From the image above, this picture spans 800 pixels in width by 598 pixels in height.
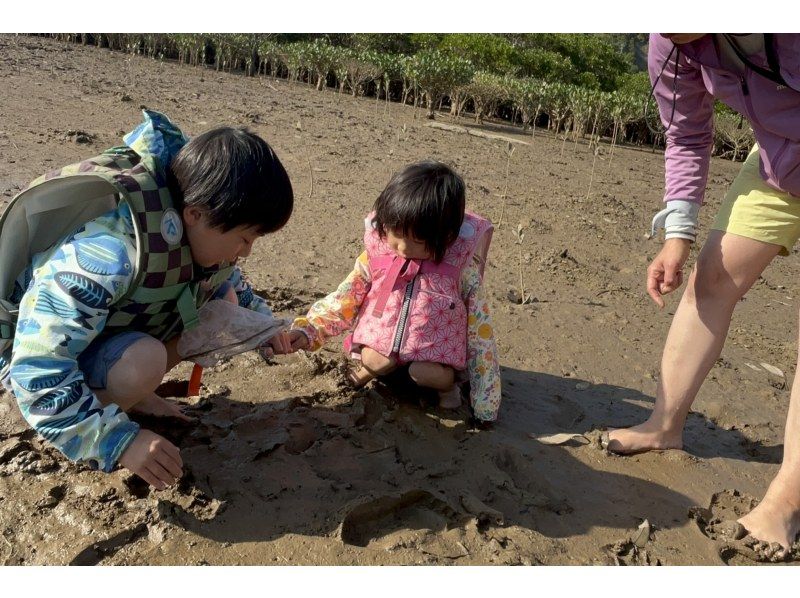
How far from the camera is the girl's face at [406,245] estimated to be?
279 centimetres

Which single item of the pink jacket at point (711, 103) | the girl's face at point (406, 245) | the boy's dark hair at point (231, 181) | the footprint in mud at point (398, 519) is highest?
the pink jacket at point (711, 103)

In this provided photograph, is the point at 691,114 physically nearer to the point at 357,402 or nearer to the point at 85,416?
the point at 357,402

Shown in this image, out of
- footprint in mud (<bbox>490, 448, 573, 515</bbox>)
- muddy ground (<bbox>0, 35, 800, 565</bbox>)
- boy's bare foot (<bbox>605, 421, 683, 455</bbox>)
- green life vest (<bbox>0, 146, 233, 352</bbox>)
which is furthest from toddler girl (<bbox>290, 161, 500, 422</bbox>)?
green life vest (<bbox>0, 146, 233, 352</bbox>)

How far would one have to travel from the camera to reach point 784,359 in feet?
13.2

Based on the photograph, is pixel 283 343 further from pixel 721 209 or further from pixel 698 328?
pixel 721 209

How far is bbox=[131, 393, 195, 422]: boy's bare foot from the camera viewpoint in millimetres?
2650

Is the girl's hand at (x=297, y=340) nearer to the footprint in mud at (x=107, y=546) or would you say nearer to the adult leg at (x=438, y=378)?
the adult leg at (x=438, y=378)

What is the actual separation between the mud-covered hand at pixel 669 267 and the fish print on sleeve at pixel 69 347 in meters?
1.86

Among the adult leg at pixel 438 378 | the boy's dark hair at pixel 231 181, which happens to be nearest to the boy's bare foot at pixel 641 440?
the adult leg at pixel 438 378

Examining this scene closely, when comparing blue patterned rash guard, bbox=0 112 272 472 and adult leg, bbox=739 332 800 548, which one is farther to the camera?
adult leg, bbox=739 332 800 548

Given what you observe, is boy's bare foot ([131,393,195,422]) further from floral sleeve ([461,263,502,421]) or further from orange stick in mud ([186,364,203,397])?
floral sleeve ([461,263,502,421])

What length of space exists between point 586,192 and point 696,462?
501 centimetres

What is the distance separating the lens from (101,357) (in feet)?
7.20

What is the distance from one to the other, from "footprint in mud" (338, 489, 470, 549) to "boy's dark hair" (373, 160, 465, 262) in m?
→ 0.99
